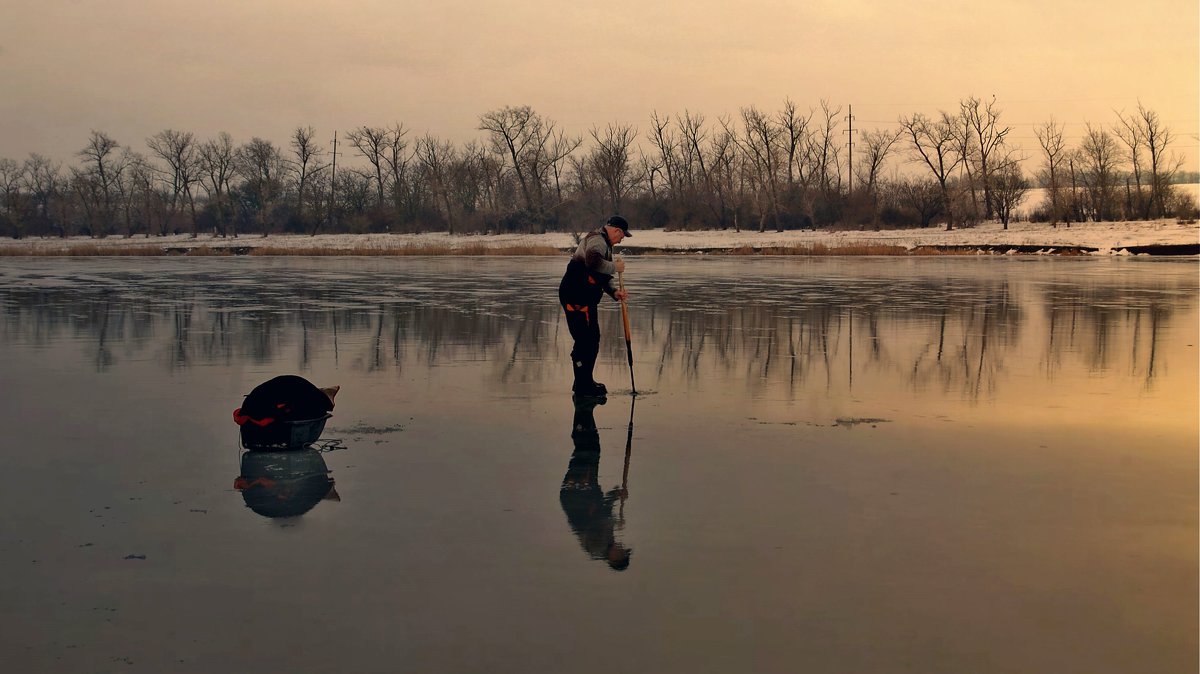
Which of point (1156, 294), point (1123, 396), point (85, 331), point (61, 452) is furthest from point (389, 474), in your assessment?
point (1156, 294)

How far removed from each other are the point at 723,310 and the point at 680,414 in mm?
10567

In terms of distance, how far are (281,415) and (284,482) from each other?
86 centimetres

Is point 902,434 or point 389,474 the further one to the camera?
point 902,434

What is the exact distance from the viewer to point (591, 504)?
6301mm

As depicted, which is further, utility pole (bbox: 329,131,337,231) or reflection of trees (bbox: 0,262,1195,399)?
utility pole (bbox: 329,131,337,231)

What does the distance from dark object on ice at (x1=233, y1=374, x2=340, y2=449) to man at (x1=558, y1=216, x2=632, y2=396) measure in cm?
313

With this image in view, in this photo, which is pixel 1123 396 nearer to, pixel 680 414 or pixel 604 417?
pixel 680 414

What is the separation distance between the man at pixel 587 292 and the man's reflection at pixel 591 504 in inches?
70.2

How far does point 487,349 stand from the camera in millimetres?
14164

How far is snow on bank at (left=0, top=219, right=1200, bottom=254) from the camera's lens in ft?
179

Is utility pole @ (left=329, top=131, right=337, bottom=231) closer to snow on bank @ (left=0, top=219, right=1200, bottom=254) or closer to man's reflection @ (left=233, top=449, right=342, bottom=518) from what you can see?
snow on bank @ (left=0, top=219, right=1200, bottom=254)

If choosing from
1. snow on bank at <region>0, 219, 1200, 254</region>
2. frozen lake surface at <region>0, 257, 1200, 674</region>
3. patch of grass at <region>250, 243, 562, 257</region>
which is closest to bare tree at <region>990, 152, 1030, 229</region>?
snow on bank at <region>0, 219, 1200, 254</region>

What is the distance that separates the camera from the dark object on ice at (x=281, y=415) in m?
7.63

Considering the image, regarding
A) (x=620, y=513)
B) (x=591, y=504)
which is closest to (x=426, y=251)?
(x=591, y=504)
